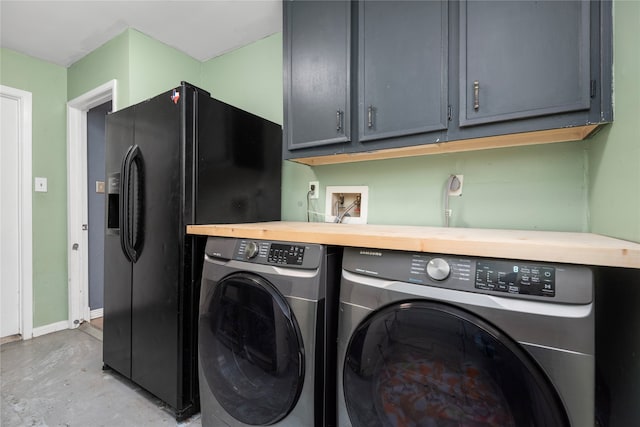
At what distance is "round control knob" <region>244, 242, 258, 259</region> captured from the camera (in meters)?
1.16

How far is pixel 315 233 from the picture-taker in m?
1.05

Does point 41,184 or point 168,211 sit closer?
point 168,211

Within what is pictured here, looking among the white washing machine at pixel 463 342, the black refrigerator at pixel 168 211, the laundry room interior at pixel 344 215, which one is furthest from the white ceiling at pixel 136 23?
the white washing machine at pixel 463 342

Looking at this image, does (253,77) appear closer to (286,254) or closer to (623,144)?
(286,254)

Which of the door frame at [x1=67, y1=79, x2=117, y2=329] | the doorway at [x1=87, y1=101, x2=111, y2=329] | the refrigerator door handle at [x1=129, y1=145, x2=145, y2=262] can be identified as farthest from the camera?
the doorway at [x1=87, y1=101, x2=111, y2=329]

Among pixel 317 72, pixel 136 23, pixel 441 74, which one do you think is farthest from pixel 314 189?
pixel 136 23

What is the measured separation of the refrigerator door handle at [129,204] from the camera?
5.28ft

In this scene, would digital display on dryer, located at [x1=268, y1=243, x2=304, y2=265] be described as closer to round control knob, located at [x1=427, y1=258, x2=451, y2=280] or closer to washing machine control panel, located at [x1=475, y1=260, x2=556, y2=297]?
round control knob, located at [x1=427, y1=258, x2=451, y2=280]

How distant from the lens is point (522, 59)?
105 cm

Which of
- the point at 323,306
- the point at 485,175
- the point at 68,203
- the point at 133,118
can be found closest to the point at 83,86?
the point at 68,203

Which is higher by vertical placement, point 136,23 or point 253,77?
point 136,23

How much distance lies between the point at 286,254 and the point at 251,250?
171 mm

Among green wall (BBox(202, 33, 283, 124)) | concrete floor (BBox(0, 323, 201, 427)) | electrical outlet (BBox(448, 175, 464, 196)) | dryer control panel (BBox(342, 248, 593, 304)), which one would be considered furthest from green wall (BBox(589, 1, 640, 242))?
concrete floor (BBox(0, 323, 201, 427))

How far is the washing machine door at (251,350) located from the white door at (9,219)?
7.48 feet
